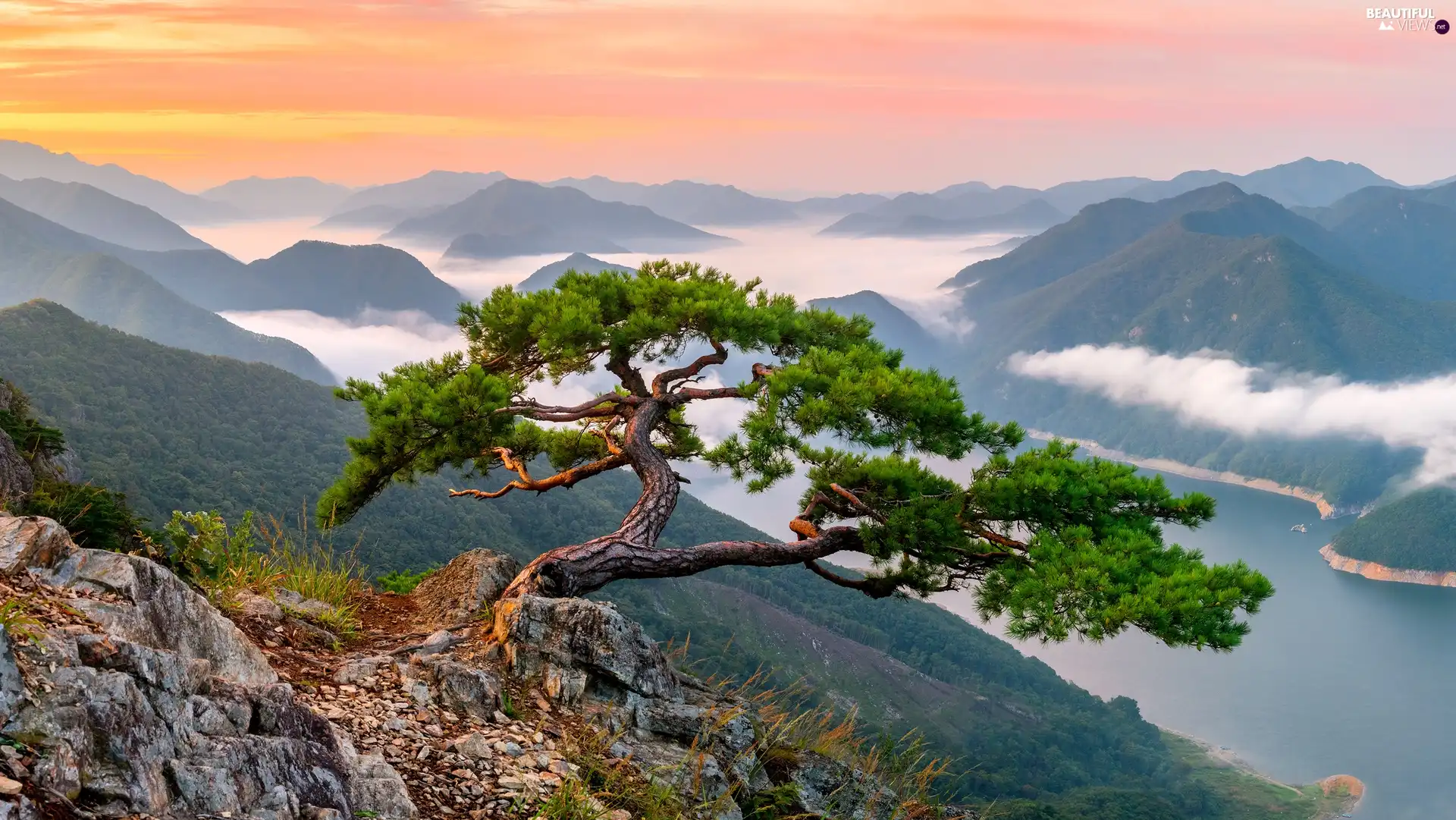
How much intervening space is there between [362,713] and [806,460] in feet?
18.3

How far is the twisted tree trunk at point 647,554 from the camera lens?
913 centimetres

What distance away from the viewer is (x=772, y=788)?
7.45 metres

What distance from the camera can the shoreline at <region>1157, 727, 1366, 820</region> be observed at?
11031cm

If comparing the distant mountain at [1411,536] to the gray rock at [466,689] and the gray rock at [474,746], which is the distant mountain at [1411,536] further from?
the gray rock at [474,746]

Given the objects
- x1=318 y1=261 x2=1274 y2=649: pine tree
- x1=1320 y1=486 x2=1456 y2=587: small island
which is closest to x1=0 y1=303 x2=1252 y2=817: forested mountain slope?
x1=318 y1=261 x2=1274 y2=649: pine tree

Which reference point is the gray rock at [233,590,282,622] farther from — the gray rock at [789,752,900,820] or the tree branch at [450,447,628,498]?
the gray rock at [789,752,900,820]

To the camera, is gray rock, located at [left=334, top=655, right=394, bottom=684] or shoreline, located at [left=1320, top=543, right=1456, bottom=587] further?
shoreline, located at [left=1320, top=543, right=1456, bottom=587]

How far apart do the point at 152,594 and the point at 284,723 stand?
1.32m

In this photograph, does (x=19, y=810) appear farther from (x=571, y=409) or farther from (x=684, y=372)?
(x=684, y=372)

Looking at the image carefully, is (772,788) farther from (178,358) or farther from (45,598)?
(178,358)

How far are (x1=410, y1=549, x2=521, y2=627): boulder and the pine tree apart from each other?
0.59 metres

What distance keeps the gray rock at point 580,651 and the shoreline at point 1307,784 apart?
12305 centimetres

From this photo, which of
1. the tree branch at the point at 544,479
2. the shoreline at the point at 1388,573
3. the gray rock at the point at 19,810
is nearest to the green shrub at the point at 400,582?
the tree branch at the point at 544,479

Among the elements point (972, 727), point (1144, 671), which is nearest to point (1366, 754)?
point (1144, 671)
